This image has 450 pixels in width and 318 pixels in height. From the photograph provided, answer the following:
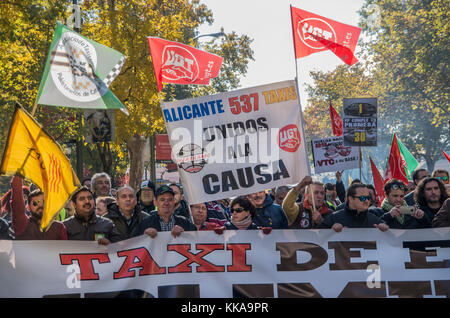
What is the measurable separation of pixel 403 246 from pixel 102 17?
14.5 m

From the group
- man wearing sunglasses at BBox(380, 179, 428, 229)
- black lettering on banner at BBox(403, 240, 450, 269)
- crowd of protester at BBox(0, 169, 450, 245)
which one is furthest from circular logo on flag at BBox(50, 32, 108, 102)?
black lettering on banner at BBox(403, 240, 450, 269)

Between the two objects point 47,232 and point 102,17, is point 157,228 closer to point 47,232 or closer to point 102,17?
point 47,232

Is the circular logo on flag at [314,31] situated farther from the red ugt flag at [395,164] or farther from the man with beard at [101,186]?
the red ugt flag at [395,164]

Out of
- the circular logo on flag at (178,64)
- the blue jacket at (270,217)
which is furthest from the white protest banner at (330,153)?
the blue jacket at (270,217)

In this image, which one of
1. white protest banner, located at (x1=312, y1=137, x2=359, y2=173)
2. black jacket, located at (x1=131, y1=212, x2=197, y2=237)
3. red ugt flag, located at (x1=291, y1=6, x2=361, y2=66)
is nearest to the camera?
black jacket, located at (x1=131, y1=212, x2=197, y2=237)

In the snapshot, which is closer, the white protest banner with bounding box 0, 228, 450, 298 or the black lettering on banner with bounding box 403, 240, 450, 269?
the white protest banner with bounding box 0, 228, 450, 298

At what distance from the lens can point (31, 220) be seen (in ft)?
18.9

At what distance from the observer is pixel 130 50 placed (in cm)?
1803

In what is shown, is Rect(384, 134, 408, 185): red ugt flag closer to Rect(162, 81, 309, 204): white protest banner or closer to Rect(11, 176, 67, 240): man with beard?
Rect(162, 81, 309, 204): white protest banner

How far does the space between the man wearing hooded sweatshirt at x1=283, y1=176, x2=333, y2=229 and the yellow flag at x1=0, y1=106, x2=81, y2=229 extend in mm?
2225

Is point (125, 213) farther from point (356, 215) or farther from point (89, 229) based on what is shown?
point (356, 215)

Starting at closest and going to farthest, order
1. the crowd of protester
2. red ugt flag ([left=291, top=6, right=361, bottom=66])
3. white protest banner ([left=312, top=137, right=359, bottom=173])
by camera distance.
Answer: the crowd of protester, red ugt flag ([left=291, top=6, right=361, bottom=66]), white protest banner ([left=312, top=137, right=359, bottom=173])

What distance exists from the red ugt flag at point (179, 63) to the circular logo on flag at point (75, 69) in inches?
30.6

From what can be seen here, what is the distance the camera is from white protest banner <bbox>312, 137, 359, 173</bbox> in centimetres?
1264
